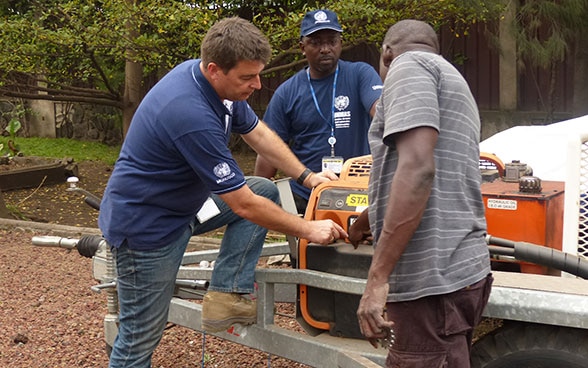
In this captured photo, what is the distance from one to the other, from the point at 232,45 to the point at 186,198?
679 millimetres

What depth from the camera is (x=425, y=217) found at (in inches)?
108

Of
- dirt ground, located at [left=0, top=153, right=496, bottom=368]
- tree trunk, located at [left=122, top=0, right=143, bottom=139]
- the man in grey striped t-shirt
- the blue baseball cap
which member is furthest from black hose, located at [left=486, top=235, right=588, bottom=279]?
tree trunk, located at [left=122, top=0, right=143, bottom=139]

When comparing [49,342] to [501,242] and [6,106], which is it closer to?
[501,242]

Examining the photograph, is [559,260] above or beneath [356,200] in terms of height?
beneath

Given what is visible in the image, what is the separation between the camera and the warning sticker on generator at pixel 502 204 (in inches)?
141

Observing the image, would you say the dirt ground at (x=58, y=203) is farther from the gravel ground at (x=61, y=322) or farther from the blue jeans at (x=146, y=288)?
the blue jeans at (x=146, y=288)

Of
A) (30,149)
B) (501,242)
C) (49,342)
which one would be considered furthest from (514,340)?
(30,149)

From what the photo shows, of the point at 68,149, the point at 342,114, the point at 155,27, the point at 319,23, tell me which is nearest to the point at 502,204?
the point at 342,114

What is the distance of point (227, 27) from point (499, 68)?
34.2 ft

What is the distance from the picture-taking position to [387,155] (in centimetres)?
281

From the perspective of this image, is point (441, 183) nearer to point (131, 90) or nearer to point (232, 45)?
point (232, 45)

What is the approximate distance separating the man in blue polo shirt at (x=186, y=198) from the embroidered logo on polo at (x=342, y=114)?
1506 millimetres

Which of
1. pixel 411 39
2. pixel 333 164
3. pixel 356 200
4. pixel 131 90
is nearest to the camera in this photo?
pixel 411 39

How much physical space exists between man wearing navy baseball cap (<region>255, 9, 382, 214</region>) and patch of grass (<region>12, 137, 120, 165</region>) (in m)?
9.71
